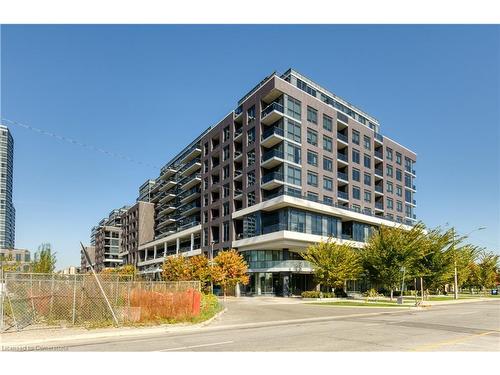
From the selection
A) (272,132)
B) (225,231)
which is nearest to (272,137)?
(272,132)

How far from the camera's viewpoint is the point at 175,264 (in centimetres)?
6309

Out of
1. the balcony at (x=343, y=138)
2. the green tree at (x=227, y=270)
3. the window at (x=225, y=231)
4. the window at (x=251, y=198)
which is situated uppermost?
the balcony at (x=343, y=138)

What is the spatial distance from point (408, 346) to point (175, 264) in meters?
52.4

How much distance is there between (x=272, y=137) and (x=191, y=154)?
1230 inches

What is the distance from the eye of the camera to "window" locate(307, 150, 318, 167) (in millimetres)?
61750

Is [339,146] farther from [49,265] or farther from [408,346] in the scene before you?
[408,346]

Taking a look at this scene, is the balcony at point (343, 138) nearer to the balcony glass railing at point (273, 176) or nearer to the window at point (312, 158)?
the window at point (312, 158)

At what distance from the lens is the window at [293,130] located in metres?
59.1

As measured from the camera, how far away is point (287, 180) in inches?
2281

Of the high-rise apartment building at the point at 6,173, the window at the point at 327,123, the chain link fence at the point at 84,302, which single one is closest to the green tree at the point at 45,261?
the chain link fence at the point at 84,302

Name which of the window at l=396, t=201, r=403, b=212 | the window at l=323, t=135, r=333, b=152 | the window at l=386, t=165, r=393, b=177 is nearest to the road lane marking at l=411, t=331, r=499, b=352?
the window at l=323, t=135, r=333, b=152

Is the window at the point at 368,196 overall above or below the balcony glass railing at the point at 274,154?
below

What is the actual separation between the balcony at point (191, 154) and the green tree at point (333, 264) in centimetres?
4095

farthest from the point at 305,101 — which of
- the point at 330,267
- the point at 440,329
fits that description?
the point at 440,329
